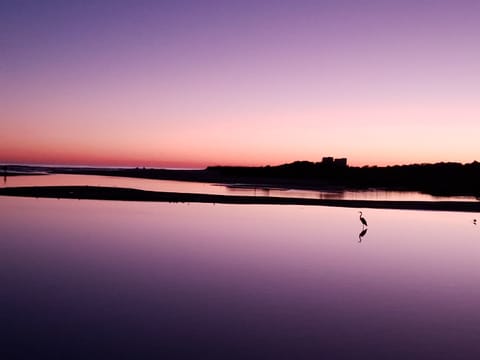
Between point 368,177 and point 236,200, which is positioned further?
point 368,177

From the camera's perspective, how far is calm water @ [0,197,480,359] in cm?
701

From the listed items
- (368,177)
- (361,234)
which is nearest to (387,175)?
(368,177)

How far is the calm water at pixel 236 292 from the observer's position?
701 cm

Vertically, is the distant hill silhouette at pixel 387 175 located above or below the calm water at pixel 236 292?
above

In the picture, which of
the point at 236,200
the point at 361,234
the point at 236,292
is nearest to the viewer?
the point at 236,292

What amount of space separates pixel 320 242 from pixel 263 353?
10312 millimetres

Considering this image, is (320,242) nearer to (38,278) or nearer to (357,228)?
(357,228)

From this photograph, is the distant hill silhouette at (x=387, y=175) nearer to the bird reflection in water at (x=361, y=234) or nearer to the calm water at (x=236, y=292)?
the bird reflection in water at (x=361, y=234)

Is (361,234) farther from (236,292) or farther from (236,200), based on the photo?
(236,200)

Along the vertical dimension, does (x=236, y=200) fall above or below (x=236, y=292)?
above

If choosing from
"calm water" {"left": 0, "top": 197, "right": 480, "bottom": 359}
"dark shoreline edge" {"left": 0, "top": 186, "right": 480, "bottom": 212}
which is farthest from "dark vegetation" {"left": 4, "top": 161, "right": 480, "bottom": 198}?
"calm water" {"left": 0, "top": 197, "right": 480, "bottom": 359}

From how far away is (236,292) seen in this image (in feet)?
32.5

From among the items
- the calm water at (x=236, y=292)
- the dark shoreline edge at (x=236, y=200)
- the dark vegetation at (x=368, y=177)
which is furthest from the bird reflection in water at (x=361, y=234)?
the dark vegetation at (x=368, y=177)

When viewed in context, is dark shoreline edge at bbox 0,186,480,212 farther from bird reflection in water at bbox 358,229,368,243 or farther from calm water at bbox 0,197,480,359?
calm water at bbox 0,197,480,359
